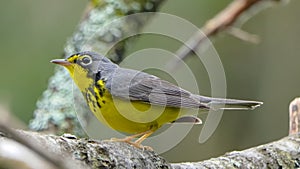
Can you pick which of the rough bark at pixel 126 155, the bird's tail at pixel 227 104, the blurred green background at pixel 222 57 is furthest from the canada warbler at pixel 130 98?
the blurred green background at pixel 222 57

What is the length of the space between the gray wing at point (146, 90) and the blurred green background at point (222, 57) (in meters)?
3.16

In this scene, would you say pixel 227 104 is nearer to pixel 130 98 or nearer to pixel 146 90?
pixel 146 90

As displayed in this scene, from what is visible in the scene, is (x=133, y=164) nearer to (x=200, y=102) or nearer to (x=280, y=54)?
(x=200, y=102)

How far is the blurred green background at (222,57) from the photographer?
19.5 ft

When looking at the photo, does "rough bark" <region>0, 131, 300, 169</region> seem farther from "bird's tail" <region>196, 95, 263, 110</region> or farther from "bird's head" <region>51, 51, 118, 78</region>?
"bird's head" <region>51, 51, 118, 78</region>

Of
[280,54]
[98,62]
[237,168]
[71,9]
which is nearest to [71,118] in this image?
[98,62]

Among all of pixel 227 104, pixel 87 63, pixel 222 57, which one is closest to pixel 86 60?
pixel 87 63

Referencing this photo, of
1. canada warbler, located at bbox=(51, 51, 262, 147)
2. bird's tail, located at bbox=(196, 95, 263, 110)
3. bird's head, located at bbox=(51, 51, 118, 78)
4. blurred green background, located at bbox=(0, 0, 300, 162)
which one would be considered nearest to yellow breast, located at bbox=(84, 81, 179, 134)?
canada warbler, located at bbox=(51, 51, 262, 147)

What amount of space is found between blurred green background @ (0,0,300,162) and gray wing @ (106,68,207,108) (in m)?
3.16

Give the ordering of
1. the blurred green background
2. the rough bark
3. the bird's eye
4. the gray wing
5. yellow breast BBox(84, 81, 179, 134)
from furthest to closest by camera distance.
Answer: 1. the blurred green background
2. the bird's eye
3. the gray wing
4. yellow breast BBox(84, 81, 179, 134)
5. the rough bark

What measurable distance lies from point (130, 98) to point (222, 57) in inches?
178

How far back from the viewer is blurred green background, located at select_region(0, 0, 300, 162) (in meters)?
5.93

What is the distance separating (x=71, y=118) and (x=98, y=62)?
37 cm

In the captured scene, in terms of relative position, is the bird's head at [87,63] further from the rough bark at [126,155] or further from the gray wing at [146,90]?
the rough bark at [126,155]
